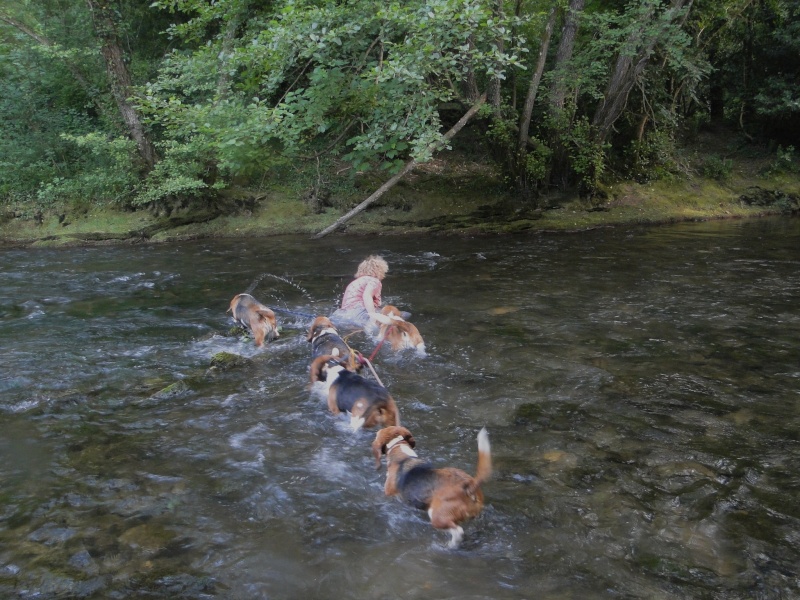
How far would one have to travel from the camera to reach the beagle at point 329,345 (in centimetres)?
550

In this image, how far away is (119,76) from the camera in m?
15.1

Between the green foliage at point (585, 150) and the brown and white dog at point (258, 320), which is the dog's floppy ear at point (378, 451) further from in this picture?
the green foliage at point (585, 150)

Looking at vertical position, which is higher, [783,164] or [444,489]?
[783,164]

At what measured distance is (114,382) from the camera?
5.77 metres

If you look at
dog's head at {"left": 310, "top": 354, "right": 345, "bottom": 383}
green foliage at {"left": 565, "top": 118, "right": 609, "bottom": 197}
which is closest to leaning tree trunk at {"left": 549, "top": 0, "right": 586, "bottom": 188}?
green foliage at {"left": 565, "top": 118, "right": 609, "bottom": 197}

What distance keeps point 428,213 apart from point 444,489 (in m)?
12.6

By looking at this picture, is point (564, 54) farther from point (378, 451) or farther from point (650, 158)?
point (378, 451)

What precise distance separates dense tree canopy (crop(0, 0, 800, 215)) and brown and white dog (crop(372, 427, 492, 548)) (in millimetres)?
6096

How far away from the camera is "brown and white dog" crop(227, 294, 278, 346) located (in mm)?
6773

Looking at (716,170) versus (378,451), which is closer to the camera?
(378,451)

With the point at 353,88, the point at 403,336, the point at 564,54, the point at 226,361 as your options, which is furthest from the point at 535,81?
the point at 226,361

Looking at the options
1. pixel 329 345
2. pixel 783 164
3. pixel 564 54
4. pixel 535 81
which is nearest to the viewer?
pixel 329 345

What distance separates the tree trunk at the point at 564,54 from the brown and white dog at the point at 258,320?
9.96 m

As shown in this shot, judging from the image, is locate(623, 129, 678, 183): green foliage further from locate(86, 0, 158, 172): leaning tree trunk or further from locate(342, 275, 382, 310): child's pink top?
locate(86, 0, 158, 172): leaning tree trunk
